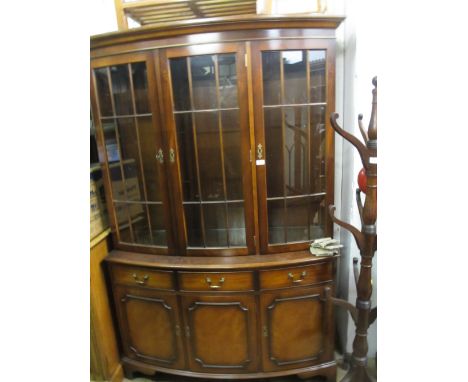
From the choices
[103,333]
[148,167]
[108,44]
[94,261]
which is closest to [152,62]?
[108,44]

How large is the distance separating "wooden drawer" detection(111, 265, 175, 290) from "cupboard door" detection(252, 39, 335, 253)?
523 mm

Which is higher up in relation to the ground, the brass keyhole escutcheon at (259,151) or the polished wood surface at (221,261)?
the brass keyhole escutcheon at (259,151)

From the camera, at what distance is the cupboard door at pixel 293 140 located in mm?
1194

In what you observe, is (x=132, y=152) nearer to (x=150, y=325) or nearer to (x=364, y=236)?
(x=150, y=325)

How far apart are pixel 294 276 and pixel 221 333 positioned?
490mm

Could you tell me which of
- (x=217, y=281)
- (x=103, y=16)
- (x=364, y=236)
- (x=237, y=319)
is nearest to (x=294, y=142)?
(x=364, y=236)

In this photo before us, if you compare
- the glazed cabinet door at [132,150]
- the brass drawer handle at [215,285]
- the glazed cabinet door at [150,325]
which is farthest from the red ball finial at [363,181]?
the glazed cabinet door at [150,325]

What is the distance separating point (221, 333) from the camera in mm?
1381

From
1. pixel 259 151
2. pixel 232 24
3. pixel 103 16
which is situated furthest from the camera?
pixel 103 16

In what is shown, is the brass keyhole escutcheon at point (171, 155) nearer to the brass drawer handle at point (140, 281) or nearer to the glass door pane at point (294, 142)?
the glass door pane at point (294, 142)

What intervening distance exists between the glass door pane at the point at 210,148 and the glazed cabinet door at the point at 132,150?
0.11m

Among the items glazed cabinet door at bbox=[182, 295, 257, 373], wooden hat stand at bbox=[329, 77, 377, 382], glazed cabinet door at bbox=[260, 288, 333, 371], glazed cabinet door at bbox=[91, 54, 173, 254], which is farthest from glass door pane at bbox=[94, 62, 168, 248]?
wooden hat stand at bbox=[329, 77, 377, 382]

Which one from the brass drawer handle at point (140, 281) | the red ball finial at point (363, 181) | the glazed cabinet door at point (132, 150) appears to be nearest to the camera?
the red ball finial at point (363, 181)

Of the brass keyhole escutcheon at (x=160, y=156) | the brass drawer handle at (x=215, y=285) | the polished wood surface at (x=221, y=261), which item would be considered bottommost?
the brass drawer handle at (x=215, y=285)
